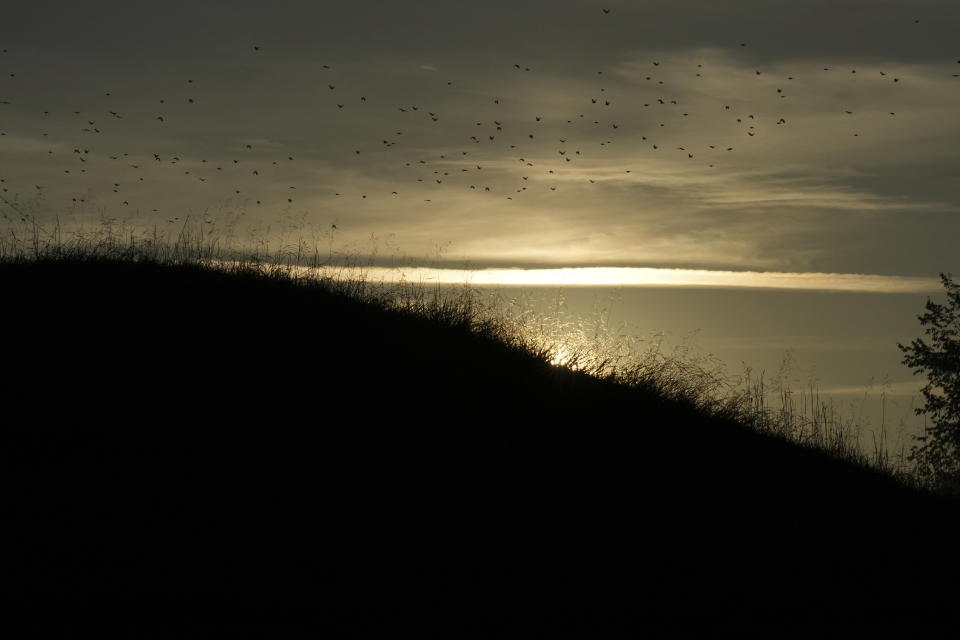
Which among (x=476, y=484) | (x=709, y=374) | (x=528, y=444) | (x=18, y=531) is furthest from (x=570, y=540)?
(x=709, y=374)

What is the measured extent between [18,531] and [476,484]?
3833 mm

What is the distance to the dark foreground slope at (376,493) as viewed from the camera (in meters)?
6.23

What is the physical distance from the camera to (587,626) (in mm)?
6309

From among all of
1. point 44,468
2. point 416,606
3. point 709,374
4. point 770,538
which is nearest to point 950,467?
point 709,374

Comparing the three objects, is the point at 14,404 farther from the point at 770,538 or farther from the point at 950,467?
the point at 950,467

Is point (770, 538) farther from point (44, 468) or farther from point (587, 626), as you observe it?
point (44, 468)

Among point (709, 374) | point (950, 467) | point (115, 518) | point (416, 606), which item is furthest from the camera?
point (950, 467)

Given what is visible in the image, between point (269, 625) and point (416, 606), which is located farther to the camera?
point (416, 606)

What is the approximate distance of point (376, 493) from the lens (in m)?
7.55

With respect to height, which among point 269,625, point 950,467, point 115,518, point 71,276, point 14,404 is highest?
point 71,276

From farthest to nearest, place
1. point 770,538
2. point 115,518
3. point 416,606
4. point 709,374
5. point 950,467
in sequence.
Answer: point 950,467 → point 709,374 → point 770,538 → point 115,518 → point 416,606

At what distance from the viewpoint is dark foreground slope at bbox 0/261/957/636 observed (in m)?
6.23

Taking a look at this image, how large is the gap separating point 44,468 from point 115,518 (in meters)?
1.07

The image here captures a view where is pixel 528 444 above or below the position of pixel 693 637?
above
